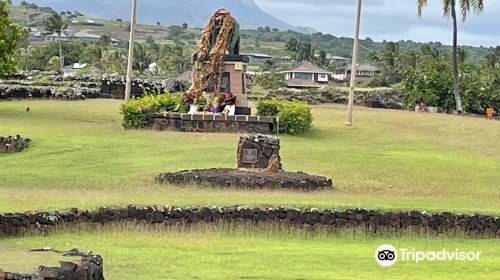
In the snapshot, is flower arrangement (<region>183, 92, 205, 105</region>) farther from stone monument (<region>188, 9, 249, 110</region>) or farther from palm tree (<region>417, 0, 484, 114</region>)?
palm tree (<region>417, 0, 484, 114</region>)

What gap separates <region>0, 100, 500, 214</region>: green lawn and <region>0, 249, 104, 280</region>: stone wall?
760cm

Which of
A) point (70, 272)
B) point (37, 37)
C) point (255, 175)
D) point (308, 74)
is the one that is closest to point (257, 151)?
point (255, 175)

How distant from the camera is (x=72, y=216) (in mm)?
19031

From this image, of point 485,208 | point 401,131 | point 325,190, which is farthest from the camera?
point 401,131

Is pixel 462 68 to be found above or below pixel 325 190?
above

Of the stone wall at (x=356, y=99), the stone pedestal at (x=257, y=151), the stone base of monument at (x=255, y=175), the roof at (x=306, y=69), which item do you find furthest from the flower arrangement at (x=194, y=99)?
the roof at (x=306, y=69)

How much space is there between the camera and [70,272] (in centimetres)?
1130

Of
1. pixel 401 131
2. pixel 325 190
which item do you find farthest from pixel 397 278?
pixel 401 131

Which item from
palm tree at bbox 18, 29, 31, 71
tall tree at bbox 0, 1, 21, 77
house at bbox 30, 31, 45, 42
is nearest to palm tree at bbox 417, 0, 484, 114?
tall tree at bbox 0, 1, 21, 77

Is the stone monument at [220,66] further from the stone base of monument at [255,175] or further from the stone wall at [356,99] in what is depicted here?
the stone wall at [356,99]

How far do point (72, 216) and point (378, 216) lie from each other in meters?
5.77

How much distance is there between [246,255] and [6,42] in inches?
1084

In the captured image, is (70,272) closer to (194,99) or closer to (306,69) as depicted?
(194,99)

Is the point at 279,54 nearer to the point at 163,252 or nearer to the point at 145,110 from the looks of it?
the point at 145,110
